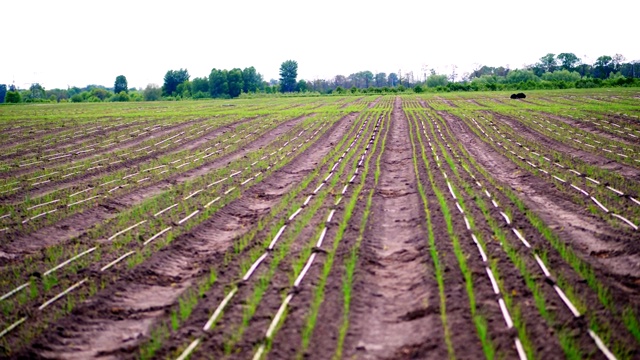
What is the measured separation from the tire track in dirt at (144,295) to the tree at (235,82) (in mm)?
118828

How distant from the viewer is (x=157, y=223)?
43.3 ft

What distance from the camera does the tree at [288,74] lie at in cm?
15646

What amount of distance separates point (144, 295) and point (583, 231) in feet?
30.4

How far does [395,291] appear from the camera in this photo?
352 inches

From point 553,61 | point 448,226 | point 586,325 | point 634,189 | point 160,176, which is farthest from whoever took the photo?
point 553,61

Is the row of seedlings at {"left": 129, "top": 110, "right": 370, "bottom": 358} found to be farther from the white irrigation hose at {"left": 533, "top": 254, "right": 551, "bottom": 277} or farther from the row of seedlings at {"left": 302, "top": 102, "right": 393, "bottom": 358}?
the white irrigation hose at {"left": 533, "top": 254, "right": 551, "bottom": 277}

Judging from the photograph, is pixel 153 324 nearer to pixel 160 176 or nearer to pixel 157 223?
pixel 157 223

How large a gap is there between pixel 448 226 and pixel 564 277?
134 inches

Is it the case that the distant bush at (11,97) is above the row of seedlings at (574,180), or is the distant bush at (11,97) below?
above

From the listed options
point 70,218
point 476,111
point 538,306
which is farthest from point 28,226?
point 476,111

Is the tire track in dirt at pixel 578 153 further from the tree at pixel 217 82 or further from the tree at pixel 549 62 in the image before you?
the tree at pixel 549 62

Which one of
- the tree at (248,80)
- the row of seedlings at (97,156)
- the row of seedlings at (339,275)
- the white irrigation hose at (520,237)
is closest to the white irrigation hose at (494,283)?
the white irrigation hose at (520,237)

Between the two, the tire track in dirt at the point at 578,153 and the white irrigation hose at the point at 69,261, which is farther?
the tire track in dirt at the point at 578,153

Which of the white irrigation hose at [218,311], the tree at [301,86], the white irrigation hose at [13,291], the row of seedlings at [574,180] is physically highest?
the tree at [301,86]
